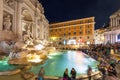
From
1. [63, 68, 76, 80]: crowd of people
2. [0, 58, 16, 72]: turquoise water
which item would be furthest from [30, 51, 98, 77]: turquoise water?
[63, 68, 76, 80]: crowd of people

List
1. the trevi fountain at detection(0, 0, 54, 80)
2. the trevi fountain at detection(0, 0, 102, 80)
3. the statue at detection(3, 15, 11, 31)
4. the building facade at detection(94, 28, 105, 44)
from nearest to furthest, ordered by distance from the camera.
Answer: the trevi fountain at detection(0, 0, 102, 80), the trevi fountain at detection(0, 0, 54, 80), the statue at detection(3, 15, 11, 31), the building facade at detection(94, 28, 105, 44)

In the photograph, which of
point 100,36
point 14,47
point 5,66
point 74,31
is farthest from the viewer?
point 100,36

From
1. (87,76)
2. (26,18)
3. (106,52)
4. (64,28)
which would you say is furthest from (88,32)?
(87,76)

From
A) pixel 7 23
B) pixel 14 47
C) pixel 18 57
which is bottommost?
pixel 18 57

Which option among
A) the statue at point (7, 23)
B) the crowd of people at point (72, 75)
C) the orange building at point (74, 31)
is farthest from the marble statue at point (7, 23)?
the orange building at point (74, 31)

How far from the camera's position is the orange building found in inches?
2805

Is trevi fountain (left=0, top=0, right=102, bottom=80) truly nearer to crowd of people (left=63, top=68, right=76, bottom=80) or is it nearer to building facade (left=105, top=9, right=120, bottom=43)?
crowd of people (left=63, top=68, right=76, bottom=80)

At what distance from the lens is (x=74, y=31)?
250ft

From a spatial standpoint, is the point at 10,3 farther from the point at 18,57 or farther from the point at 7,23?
the point at 18,57

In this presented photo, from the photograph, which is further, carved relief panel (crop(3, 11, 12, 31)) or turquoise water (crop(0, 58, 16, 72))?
carved relief panel (crop(3, 11, 12, 31))

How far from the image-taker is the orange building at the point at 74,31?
234 feet

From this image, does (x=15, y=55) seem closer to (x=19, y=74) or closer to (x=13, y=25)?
(x=19, y=74)

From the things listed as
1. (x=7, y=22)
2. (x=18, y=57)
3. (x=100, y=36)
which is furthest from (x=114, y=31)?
(x=18, y=57)

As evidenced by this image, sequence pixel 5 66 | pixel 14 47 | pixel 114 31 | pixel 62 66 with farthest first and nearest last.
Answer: pixel 114 31, pixel 62 66, pixel 14 47, pixel 5 66
